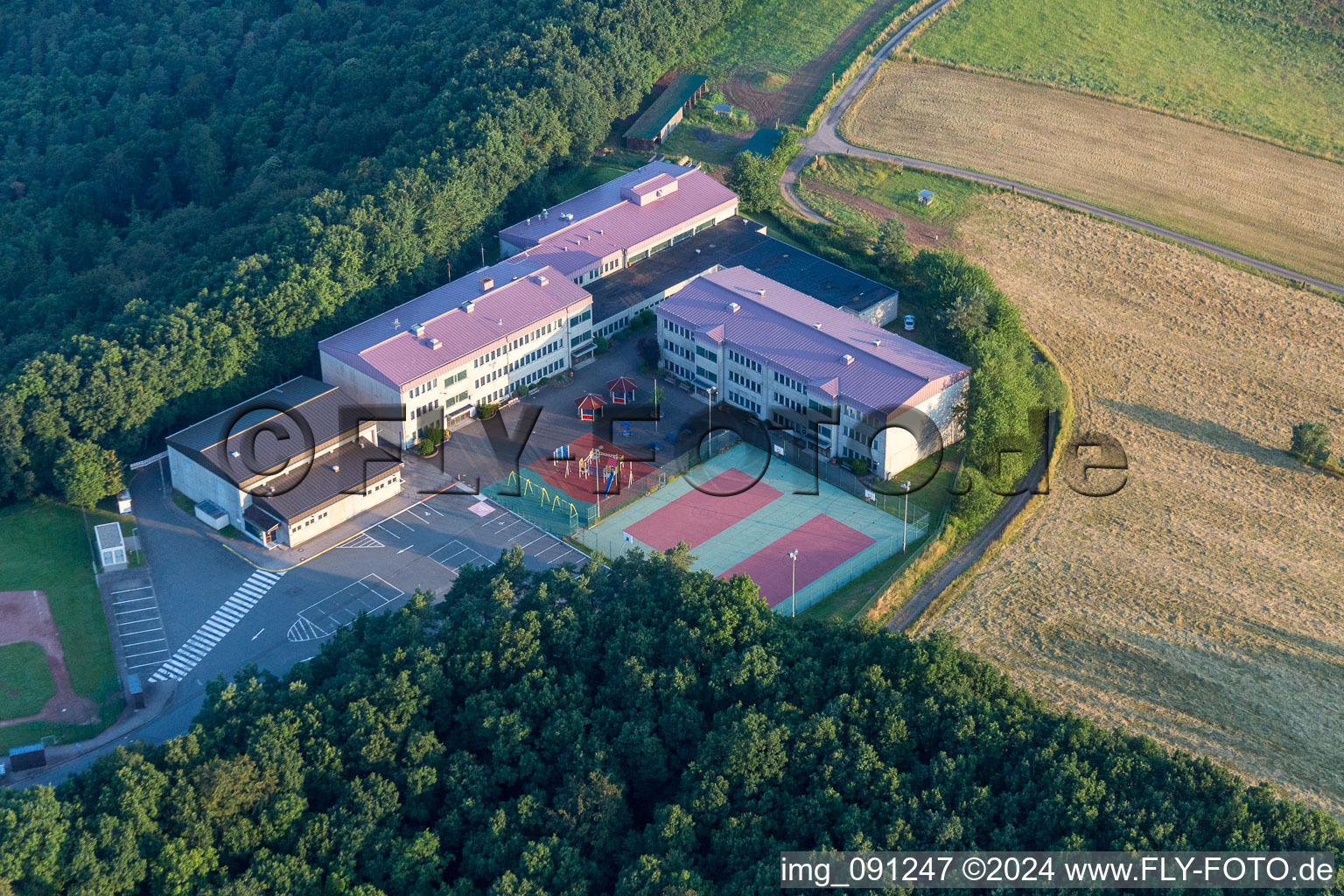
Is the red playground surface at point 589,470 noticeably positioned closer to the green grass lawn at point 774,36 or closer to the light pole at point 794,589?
the light pole at point 794,589

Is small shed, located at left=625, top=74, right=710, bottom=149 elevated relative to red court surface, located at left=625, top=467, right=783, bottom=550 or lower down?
elevated

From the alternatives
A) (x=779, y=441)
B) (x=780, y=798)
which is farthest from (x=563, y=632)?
(x=779, y=441)

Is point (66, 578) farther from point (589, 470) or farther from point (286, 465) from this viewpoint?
point (589, 470)

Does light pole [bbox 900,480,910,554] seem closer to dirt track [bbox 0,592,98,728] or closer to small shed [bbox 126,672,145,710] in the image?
small shed [bbox 126,672,145,710]

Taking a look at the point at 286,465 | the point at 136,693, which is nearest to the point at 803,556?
the point at 286,465

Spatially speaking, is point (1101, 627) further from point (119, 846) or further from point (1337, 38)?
point (1337, 38)

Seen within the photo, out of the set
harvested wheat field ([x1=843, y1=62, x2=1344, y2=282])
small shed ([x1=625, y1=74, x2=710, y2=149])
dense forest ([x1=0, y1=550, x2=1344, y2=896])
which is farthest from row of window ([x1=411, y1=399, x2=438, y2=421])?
harvested wheat field ([x1=843, y1=62, x2=1344, y2=282])
